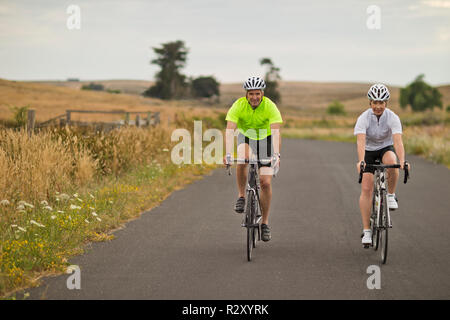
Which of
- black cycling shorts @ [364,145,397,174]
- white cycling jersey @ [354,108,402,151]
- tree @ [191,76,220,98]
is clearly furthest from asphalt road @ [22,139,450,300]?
tree @ [191,76,220,98]

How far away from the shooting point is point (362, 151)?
7.30 meters

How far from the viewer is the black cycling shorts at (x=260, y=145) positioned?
7949mm

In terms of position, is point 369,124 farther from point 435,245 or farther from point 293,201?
point 293,201

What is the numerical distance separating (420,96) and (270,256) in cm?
11772

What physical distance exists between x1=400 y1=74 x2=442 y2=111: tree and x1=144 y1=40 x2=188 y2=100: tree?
47376 millimetres

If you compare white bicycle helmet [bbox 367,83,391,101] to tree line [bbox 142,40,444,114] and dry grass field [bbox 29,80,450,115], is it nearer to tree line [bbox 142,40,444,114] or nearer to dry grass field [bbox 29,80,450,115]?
tree line [bbox 142,40,444,114]

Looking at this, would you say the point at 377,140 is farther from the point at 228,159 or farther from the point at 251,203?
the point at 228,159

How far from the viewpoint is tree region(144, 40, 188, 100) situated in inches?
4075

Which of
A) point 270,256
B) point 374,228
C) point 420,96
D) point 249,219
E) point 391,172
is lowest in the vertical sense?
point 270,256

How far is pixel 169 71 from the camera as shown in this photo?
104 m

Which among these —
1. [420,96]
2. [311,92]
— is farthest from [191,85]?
[311,92]

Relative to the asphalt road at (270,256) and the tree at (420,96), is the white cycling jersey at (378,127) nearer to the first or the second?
the asphalt road at (270,256)
